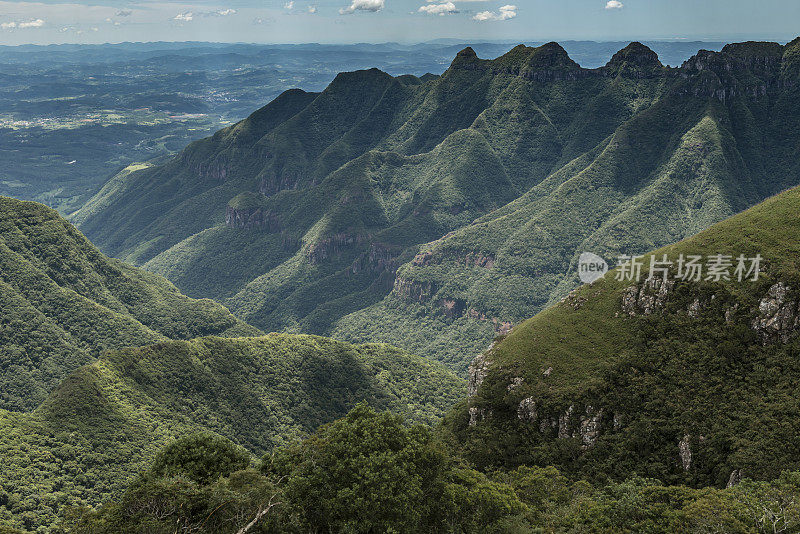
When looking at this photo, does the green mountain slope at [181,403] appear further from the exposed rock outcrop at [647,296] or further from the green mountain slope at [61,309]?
the exposed rock outcrop at [647,296]

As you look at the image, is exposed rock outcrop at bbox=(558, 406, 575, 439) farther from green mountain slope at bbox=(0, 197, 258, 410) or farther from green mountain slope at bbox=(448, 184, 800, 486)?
green mountain slope at bbox=(0, 197, 258, 410)

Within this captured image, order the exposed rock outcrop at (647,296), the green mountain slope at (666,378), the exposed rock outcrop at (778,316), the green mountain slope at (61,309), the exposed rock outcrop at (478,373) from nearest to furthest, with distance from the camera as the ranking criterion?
the green mountain slope at (666,378) < the exposed rock outcrop at (778,316) < the exposed rock outcrop at (647,296) < the exposed rock outcrop at (478,373) < the green mountain slope at (61,309)

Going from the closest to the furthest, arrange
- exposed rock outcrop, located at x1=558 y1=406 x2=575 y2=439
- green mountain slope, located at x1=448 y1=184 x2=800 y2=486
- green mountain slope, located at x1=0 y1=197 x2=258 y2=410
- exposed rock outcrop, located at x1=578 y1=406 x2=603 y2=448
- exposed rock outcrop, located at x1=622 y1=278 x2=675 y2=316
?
1. green mountain slope, located at x1=448 y1=184 x2=800 y2=486
2. exposed rock outcrop, located at x1=578 y1=406 x2=603 y2=448
3. exposed rock outcrop, located at x1=558 y1=406 x2=575 y2=439
4. exposed rock outcrop, located at x1=622 y1=278 x2=675 y2=316
5. green mountain slope, located at x1=0 y1=197 x2=258 y2=410

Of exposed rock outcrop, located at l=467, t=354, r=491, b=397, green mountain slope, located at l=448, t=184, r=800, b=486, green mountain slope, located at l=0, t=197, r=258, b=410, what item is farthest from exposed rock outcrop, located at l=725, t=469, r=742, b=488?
green mountain slope, located at l=0, t=197, r=258, b=410

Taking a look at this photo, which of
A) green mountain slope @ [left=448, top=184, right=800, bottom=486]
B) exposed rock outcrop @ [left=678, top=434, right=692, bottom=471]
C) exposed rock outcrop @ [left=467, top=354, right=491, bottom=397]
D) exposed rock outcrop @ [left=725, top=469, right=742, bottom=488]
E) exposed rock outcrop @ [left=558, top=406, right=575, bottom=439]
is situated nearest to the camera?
exposed rock outcrop @ [left=725, top=469, right=742, bottom=488]

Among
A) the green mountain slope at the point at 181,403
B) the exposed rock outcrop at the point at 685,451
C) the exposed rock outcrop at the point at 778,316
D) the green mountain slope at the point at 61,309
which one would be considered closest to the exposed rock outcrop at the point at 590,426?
the exposed rock outcrop at the point at 685,451

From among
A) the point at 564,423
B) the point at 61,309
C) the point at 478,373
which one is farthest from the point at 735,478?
the point at 61,309

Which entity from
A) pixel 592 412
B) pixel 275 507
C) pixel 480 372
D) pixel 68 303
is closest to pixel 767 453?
pixel 592 412
